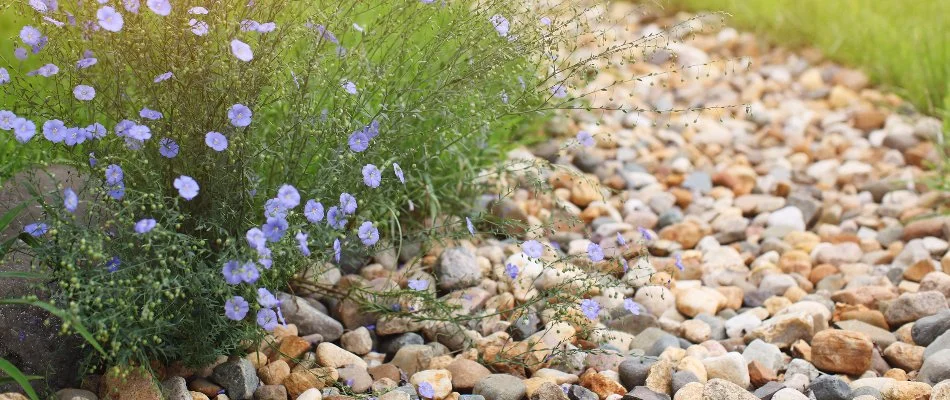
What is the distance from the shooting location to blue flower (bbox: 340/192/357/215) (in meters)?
2.10

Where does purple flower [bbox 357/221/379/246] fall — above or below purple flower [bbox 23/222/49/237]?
above

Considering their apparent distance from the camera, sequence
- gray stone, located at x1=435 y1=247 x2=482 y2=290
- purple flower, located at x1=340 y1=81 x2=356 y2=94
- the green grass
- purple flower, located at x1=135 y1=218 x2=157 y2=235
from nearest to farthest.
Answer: purple flower, located at x1=135 y1=218 x2=157 y2=235
purple flower, located at x1=340 y1=81 x2=356 y2=94
gray stone, located at x1=435 y1=247 x2=482 y2=290
the green grass

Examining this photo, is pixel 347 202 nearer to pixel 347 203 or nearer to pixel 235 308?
pixel 347 203

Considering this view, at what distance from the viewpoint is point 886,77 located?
474 cm

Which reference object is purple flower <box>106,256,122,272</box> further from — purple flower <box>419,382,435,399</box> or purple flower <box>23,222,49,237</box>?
purple flower <box>419,382,435,399</box>

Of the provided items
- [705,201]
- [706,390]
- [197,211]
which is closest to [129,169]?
[197,211]

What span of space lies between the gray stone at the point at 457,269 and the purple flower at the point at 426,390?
0.52 m

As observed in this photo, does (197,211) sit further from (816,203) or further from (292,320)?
(816,203)

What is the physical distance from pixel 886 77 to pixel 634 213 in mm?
1897

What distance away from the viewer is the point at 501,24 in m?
2.46

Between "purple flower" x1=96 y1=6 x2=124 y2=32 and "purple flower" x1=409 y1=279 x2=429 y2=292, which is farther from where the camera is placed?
"purple flower" x1=409 y1=279 x2=429 y2=292

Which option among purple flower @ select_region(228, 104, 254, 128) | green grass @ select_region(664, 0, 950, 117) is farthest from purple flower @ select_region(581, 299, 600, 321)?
green grass @ select_region(664, 0, 950, 117)

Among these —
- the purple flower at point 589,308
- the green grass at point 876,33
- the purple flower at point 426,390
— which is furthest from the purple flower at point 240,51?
the green grass at point 876,33

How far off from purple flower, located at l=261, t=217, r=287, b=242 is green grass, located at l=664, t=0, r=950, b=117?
2671 millimetres
